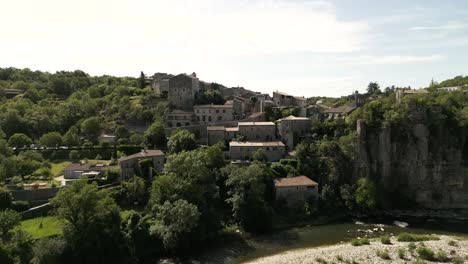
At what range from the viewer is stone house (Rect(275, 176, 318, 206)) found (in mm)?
44031

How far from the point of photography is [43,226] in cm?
3328

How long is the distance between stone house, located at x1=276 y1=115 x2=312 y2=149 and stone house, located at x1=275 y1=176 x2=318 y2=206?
9848 mm

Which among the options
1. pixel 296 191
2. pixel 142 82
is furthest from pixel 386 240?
pixel 142 82

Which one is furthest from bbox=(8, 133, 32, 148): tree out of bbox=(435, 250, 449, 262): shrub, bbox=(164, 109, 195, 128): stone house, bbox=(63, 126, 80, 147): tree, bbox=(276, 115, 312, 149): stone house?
bbox=(435, 250, 449, 262): shrub

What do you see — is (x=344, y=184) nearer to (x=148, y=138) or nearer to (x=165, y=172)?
(x=165, y=172)

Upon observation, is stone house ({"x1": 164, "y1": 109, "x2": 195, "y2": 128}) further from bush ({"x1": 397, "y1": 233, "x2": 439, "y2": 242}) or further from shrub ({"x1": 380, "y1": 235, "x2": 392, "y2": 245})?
bush ({"x1": 397, "y1": 233, "x2": 439, "y2": 242})

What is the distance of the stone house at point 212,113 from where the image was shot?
197 feet

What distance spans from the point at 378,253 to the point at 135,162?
25988mm

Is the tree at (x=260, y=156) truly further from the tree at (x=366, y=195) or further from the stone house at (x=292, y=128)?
the tree at (x=366, y=195)

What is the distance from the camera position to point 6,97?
252ft

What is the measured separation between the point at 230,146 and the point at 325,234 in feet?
56.5

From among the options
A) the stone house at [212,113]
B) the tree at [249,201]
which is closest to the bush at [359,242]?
the tree at [249,201]

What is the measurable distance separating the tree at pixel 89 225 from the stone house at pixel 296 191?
19.1m

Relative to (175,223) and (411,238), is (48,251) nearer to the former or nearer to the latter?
(175,223)
